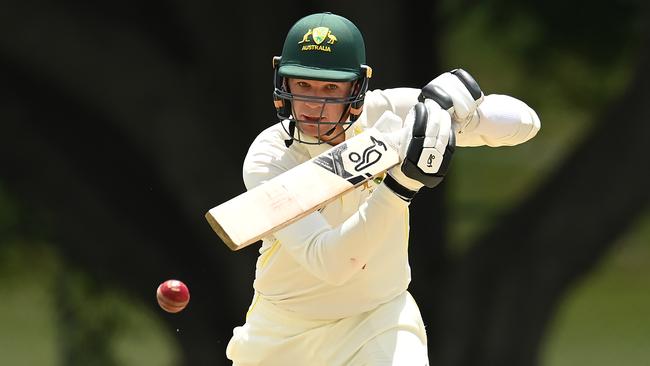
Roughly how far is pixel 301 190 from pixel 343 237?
161mm

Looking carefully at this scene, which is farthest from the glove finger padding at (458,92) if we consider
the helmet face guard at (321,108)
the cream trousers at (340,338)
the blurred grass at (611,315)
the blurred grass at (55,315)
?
the blurred grass at (611,315)

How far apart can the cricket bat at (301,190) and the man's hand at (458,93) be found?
18cm

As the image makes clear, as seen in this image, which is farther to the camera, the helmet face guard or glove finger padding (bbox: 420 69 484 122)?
the helmet face guard

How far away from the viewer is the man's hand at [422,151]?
395 cm

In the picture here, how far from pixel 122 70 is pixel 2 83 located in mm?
1073

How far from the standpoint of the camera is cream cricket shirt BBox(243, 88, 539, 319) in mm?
4105

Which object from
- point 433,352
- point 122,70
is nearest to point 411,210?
point 433,352

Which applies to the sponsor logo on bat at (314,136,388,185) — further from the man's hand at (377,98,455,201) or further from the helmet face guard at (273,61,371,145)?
the helmet face guard at (273,61,371,145)

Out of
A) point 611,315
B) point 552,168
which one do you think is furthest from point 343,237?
point 611,315

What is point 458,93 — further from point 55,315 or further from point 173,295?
point 55,315

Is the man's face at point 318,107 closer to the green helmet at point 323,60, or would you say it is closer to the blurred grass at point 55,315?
the green helmet at point 323,60

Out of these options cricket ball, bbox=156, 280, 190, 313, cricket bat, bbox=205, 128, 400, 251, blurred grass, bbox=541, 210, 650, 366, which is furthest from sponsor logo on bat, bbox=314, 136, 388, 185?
blurred grass, bbox=541, 210, 650, 366

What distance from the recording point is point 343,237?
13.2 ft

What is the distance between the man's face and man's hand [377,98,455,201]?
1.06 ft
